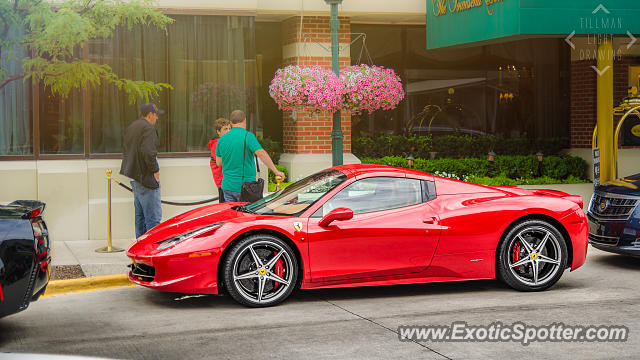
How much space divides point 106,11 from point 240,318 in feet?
20.2

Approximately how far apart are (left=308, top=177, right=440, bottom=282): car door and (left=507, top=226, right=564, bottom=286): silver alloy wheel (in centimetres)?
92

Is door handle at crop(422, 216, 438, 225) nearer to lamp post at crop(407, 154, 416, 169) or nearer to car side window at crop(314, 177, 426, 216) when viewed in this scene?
car side window at crop(314, 177, 426, 216)

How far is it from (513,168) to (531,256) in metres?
8.51

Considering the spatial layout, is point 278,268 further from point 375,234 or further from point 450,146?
point 450,146

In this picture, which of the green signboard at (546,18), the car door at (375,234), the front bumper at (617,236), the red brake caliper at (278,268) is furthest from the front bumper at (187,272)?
the green signboard at (546,18)

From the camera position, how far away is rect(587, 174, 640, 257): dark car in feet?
32.0

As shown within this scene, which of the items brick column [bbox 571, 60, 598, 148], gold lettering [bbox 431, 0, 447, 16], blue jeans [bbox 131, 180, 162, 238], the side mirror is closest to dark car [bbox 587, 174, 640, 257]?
the side mirror

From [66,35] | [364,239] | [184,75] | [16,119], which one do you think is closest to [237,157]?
[364,239]

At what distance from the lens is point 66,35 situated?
10.6 meters

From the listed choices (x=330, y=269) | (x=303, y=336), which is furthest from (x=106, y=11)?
(x=303, y=336)

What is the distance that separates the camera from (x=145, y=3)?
42.4 feet

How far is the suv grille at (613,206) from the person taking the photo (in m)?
9.87

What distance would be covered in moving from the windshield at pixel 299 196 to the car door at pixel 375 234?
0.20 m

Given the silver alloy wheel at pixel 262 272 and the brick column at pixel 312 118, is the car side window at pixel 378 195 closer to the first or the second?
the silver alloy wheel at pixel 262 272
